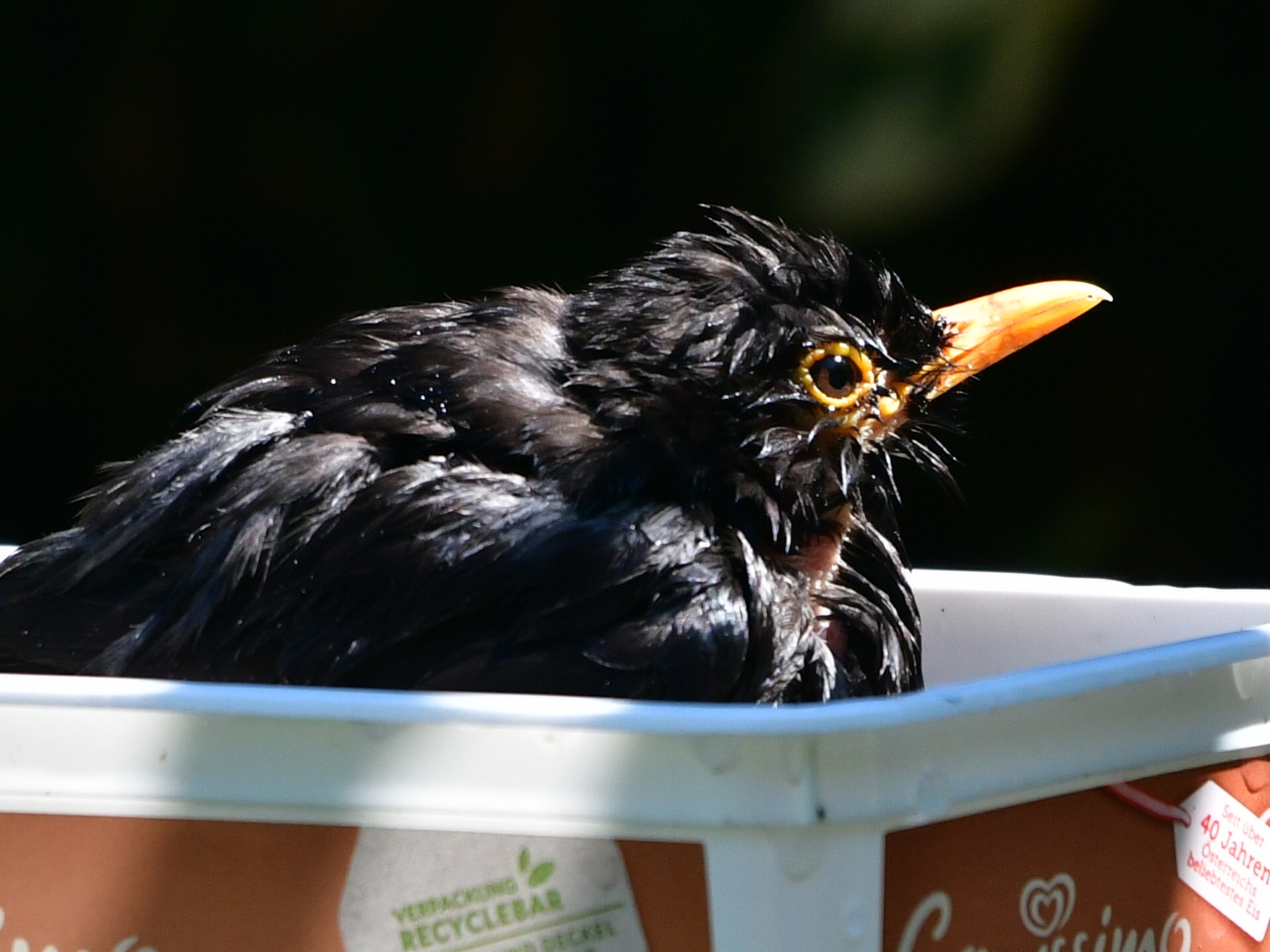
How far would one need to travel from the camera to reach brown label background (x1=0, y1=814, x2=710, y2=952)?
77cm

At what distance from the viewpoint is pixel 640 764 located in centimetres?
76

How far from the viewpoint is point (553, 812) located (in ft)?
2.53

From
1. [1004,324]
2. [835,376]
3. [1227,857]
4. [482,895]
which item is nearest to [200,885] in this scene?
[482,895]

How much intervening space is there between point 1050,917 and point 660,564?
374mm

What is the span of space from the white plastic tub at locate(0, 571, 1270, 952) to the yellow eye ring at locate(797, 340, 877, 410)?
1.62ft

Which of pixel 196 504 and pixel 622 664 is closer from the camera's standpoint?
pixel 622 664

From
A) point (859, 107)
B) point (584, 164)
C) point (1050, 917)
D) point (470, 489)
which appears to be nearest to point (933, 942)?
point (1050, 917)

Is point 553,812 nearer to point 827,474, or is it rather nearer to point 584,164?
point 827,474

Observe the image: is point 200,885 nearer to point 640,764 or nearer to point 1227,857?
point 640,764

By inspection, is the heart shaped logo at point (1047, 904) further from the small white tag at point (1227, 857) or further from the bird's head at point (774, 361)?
the bird's head at point (774, 361)

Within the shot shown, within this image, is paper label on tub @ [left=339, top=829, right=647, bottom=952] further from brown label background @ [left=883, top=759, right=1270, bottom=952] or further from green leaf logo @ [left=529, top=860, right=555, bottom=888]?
brown label background @ [left=883, top=759, right=1270, bottom=952]

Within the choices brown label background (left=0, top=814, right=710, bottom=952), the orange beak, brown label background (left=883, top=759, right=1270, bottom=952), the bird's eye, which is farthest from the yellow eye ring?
brown label background (left=0, top=814, right=710, bottom=952)

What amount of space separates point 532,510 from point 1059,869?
0.45m

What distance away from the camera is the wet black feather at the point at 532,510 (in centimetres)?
109
